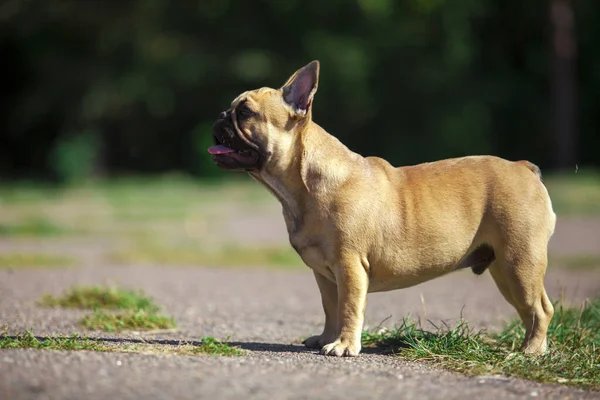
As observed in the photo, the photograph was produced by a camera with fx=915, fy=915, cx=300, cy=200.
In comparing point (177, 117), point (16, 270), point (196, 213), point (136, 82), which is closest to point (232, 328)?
point (16, 270)

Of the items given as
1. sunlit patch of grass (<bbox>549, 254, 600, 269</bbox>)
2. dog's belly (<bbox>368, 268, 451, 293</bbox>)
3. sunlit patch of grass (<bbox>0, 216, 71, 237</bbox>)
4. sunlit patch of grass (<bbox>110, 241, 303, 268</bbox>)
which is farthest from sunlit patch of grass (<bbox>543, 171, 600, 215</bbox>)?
dog's belly (<bbox>368, 268, 451, 293</bbox>)

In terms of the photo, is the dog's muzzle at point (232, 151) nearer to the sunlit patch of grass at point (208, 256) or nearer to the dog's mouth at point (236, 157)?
the dog's mouth at point (236, 157)

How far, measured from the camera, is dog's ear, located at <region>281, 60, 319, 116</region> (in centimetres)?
588

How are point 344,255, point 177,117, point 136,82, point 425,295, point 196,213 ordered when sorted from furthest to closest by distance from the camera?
point 177,117 → point 136,82 → point 196,213 → point 425,295 → point 344,255

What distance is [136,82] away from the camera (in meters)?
28.7

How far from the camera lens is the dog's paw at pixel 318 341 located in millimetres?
6117

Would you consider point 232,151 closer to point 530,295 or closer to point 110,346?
point 110,346

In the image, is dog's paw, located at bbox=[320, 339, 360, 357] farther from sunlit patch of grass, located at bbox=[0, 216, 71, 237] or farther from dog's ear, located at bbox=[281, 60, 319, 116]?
sunlit patch of grass, located at bbox=[0, 216, 71, 237]

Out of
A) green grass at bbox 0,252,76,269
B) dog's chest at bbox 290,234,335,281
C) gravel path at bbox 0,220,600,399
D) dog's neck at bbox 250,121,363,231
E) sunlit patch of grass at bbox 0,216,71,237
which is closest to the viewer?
gravel path at bbox 0,220,600,399

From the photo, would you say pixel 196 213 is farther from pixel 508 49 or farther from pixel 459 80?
pixel 508 49

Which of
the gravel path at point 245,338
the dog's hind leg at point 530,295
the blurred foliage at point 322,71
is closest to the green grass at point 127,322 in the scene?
the gravel path at point 245,338

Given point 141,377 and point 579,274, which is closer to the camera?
point 141,377

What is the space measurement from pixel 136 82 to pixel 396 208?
23.8 m

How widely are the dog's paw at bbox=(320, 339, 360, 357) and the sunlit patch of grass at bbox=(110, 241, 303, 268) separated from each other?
21.0 feet
